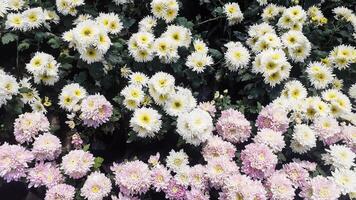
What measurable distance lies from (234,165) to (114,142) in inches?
35.8

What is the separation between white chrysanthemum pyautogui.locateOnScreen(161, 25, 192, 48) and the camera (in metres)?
3.22

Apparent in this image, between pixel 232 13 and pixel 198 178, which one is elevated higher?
pixel 232 13

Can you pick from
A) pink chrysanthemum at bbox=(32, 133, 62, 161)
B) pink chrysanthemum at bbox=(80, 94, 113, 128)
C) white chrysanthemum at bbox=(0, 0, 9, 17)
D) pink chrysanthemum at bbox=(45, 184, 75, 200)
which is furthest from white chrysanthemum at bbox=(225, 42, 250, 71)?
white chrysanthemum at bbox=(0, 0, 9, 17)

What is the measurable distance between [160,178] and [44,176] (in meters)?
0.67

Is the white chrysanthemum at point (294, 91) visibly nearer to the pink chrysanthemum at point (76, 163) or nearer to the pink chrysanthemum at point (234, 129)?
the pink chrysanthemum at point (234, 129)

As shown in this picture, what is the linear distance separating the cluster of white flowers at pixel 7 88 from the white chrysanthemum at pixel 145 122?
0.76 metres

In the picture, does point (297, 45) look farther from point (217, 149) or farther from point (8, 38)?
point (8, 38)

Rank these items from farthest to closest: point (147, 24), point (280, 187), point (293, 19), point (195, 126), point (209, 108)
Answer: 1. point (293, 19)
2. point (147, 24)
3. point (209, 108)
4. point (195, 126)
5. point (280, 187)

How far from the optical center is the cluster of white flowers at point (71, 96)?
2879mm

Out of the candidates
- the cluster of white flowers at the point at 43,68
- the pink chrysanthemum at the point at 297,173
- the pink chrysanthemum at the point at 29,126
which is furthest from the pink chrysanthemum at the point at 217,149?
the cluster of white flowers at the point at 43,68

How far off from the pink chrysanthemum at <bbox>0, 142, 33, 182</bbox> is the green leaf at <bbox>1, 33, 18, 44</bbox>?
79 centimetres

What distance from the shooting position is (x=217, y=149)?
277 centimetres

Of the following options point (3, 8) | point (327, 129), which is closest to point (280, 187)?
point (327, 129)

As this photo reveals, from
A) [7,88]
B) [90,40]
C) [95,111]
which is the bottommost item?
[7,88]
